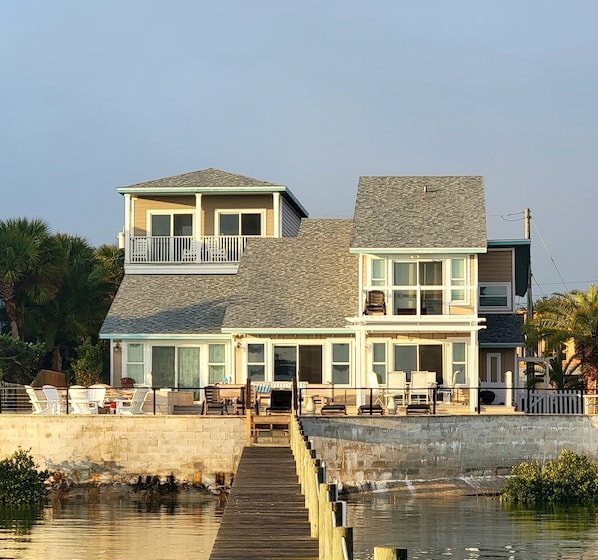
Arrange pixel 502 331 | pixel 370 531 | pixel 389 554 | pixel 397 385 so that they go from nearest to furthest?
pixel 389 554 < pixel 370 531 < pixel 397 385 < pixel 502 331

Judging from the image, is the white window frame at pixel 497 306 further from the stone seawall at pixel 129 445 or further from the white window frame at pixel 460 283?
the stone seawall at pixel 129 445

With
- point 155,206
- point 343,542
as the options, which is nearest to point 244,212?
point 155,206

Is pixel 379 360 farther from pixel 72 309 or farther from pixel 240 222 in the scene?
pixel 72 309

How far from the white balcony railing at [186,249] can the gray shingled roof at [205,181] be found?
1.69 meters

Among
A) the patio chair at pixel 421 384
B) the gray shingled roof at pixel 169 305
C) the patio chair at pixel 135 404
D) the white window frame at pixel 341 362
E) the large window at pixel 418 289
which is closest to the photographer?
the patio chair at pixel 135 404

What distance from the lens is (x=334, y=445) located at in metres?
31.4

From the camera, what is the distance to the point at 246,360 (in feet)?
123

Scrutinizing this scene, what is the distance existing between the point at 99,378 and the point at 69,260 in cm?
584

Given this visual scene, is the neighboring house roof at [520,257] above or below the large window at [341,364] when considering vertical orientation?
above

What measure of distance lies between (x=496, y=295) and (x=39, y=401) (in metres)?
14.3

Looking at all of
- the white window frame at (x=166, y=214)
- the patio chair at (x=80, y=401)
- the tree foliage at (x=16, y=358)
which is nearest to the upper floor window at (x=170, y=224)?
the white window frame at (x=166, y=214)

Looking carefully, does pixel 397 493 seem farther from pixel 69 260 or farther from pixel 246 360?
pixel 69 260

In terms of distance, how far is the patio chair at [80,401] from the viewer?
32344 millimetres

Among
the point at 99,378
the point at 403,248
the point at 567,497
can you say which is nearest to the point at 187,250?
the point at 99,378
